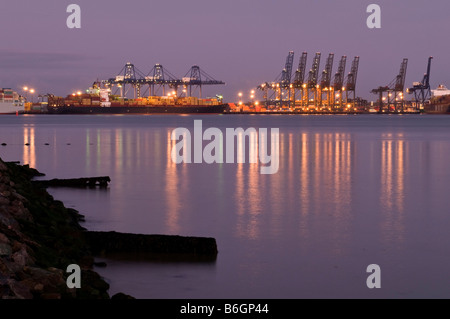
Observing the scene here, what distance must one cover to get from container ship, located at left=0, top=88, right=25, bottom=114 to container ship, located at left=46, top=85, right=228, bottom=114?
13.4 meters

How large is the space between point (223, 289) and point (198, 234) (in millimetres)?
3336

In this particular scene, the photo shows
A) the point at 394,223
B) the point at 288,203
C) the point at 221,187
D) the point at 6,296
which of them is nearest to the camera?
the point at 6,296

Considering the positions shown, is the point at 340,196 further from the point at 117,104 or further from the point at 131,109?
the point at 117,104

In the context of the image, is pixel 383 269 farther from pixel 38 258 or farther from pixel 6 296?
pixel 6 296

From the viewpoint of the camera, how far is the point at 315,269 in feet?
28.2

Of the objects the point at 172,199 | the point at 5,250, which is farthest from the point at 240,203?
the point at 5,250

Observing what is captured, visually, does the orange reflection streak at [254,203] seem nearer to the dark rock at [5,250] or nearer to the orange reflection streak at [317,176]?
the orange reflection streak at [317,176]

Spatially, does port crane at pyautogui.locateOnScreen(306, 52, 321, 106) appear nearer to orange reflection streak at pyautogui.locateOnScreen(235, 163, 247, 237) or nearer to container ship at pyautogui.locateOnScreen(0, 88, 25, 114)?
container ship at pyautogui.locateOnScreen(0, 88, 25, 114)

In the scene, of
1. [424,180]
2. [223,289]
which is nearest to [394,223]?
[223,289]

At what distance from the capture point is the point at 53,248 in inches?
318

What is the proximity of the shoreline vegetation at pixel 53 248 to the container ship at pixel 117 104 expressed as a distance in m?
136

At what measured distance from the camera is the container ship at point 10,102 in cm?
15650

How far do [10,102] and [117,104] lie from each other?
93.2 feet

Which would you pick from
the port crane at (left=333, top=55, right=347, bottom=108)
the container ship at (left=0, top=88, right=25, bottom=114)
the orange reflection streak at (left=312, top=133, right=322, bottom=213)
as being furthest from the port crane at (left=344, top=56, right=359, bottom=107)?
the orange reflection streak at (left=312, top=133, right=322, bottom=213)
